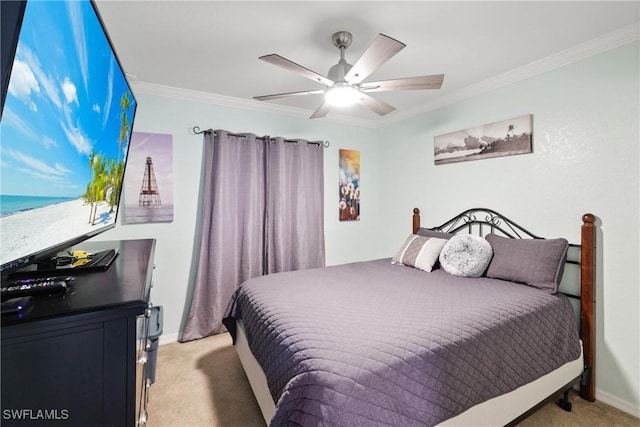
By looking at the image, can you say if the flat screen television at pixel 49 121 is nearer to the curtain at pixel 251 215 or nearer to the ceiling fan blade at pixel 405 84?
the ceiling fan blade at pixel 405 84

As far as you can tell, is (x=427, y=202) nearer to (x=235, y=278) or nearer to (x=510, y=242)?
(x=510, y=242)

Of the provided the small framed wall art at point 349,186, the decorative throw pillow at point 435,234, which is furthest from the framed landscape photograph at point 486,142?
the small framed wall art at point 349,186

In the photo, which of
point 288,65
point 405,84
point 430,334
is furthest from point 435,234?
point 288,65

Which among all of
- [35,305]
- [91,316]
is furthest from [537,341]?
[35,305]

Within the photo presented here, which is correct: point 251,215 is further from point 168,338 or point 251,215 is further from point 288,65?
point 288,65

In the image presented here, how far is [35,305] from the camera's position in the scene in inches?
29.4

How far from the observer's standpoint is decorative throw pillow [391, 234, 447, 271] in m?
2.61

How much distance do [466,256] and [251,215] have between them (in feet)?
6.87

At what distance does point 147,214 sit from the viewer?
2801 mm

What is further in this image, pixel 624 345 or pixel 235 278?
pixel 235 278

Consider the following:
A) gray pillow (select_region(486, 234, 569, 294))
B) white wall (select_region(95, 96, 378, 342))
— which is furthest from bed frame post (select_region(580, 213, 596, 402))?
white wall (select_region(95, 96, 378, 342))

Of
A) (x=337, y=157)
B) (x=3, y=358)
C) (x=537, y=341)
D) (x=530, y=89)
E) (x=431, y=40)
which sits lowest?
(x=537, y=341)

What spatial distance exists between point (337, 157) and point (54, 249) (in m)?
3.20

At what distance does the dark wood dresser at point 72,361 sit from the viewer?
660 mm
